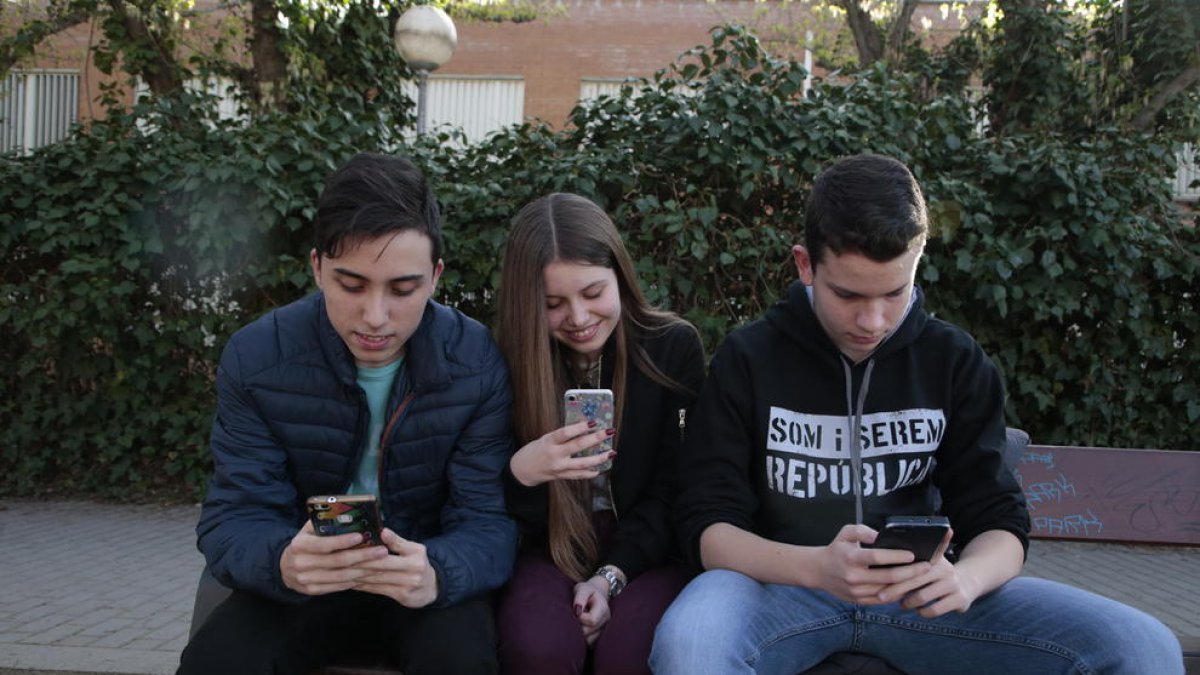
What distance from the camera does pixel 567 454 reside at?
8.48ft

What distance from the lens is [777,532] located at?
9.01 feet

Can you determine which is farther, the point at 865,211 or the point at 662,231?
the point at 662,231

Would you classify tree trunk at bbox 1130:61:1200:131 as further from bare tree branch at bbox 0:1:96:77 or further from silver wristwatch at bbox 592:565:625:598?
bare tree branch at bbox 0:1:96:77

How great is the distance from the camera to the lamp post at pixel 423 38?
27.8 ft

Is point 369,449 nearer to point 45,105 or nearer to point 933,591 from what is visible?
point 933,591

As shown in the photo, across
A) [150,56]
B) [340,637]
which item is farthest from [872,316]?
[150,56]

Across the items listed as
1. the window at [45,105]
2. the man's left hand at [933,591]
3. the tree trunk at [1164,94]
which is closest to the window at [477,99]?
the window at [45,105]

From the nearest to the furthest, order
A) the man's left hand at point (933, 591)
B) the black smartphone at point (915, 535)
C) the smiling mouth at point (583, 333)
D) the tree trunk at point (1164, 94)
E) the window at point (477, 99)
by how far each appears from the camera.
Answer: the black smartphone at point (915, 535) < the man's left hand at point (933, 591) < the smiling mouth at point (583, 333) < the tree trunk at point (1164, 94) < the window at point (477, 99)

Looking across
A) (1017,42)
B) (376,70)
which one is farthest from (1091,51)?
(376,70)

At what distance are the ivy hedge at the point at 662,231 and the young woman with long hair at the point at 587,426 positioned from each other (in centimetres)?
275

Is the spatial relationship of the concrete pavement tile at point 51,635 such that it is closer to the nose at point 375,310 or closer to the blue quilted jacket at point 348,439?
the blue quilted jacket at point 348,439

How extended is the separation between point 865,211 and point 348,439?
147cm

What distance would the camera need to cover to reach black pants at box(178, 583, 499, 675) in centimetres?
233

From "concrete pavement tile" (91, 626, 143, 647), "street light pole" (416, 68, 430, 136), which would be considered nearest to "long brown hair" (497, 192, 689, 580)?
"concrete pavement tile" (91, 626, 143, 647)
